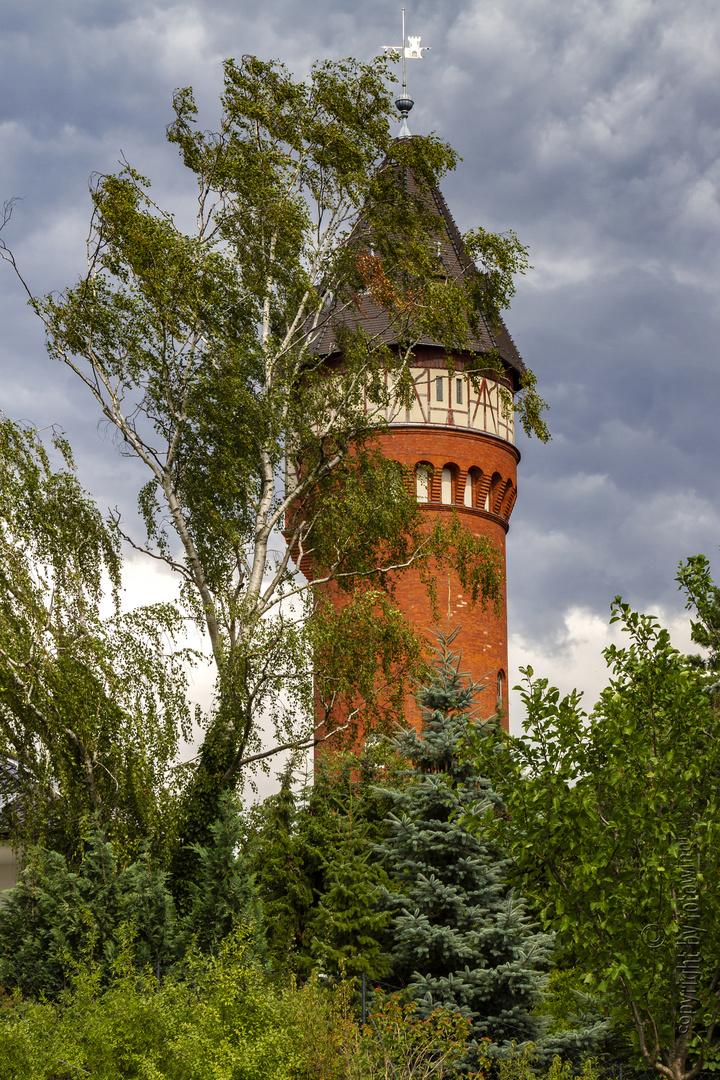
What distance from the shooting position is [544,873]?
322 inches

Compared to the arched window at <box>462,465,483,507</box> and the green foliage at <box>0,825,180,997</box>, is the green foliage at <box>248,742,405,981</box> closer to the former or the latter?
the green foliage at <box>0,825,180,997</box>

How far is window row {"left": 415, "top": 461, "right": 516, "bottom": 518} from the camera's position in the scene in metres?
21.9

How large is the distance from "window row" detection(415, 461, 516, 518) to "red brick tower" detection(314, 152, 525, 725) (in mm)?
19

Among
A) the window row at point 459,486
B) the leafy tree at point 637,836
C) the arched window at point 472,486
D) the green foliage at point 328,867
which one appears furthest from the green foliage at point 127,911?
the arched window at point 472,486

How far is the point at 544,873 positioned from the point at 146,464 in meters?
9.94

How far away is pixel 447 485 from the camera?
2214cm

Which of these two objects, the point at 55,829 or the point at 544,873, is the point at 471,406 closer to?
the point at 55,829

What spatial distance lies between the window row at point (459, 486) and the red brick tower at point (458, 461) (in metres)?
0.02

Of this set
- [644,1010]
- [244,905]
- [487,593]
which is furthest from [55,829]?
[644,1010]

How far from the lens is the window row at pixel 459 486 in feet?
71.8

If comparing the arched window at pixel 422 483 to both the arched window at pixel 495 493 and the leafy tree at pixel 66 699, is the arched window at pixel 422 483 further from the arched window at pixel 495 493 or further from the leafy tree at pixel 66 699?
the leafy tree at pixel 66 699

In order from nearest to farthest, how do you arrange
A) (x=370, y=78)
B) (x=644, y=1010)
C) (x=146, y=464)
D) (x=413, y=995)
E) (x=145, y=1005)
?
(x=644, y=1010)
(x=145, y=1005)
(x=413, y=995)
(x=146, y=464)
(x=370, y=78)

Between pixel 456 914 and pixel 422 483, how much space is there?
35.2ft

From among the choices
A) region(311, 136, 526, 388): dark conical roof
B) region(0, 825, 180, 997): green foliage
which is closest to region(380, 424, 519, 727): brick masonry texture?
region(311, 136, 526, 388): dark conical roof
